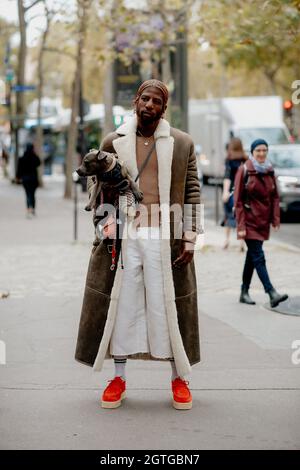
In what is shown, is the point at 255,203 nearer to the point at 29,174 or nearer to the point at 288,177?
the point at 288,177

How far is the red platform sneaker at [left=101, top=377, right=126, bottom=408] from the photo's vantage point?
19.6ft

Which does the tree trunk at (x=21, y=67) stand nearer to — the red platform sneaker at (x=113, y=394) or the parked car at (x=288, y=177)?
the parked car at (x=288, y=177)

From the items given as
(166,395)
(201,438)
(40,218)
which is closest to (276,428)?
(201,438)

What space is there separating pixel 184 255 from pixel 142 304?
395 millimetres

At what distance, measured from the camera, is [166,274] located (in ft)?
19.4

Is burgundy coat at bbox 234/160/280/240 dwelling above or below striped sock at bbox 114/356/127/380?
above

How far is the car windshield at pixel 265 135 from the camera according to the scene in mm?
32750

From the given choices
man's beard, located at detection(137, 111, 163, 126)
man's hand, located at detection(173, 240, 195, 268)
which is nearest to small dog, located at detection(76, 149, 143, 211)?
man's beard, located at detection(137, 111, 163, 126)

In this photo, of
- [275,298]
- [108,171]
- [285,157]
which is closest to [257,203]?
[275,298]

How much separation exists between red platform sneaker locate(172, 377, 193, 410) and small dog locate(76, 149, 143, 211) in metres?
1.14

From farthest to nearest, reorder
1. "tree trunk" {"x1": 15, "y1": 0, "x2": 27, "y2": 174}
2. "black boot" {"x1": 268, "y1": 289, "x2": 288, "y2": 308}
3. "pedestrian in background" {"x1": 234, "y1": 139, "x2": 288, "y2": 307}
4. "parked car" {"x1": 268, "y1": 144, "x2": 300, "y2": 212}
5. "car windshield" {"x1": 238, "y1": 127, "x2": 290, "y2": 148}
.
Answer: "car windshield" {"x1": 238, "y1": 127, "x2": 290, "y2": 148} < "tree trunk" {"x1": 15, "y1": 0, "x2": 27, "y2": 174} < "parked car" {"x1": 268, "y1": 144, "x2": 300, "y2": 212} < "pedestrian in background" {"x1": 234, "y1": 139, "x2": 288, "y2": 307} < "black boot" {"x1": 268, "y1": 289, "x2": 288, "y2": 308}

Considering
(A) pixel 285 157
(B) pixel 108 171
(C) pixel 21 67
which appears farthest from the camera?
(C) pixel 21 67

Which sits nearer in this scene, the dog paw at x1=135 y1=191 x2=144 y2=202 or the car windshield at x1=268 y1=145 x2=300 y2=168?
the dog paw at x1=135 y1=191 x2=144 y2=202

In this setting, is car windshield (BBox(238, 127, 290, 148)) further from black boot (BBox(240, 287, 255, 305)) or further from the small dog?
the small dog
